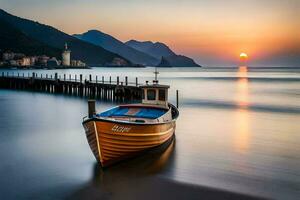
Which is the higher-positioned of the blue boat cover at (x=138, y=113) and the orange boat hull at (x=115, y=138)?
the blue boat cover at (x=138, y=113)

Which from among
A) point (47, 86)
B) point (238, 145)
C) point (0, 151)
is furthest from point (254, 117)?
point (47, 86)

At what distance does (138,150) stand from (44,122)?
54.3 ft

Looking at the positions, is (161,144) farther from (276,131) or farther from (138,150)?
(276,131)

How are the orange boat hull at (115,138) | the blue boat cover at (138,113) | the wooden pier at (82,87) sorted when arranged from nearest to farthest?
1. the orange boat hull at (115,138)
2. the blue boat cover at (138,113)
3. the wooden pier at (82,87)

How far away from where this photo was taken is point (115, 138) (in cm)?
1517

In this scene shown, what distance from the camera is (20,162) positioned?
56.1 feet

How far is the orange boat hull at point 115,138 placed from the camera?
14.8 metres

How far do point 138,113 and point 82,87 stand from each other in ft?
131

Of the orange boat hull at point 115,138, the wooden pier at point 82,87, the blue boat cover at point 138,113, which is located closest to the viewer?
the orange boat hull at point 115,138

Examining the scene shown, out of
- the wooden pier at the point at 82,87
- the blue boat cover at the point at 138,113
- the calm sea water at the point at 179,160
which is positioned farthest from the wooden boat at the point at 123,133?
the wooden pier at the point at 82,87

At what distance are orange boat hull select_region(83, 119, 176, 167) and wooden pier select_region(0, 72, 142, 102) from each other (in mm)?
29532

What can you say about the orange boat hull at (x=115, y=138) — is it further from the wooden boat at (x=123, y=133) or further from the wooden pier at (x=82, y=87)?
the wooden pier at (x=82, y=87)

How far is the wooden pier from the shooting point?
159 feet

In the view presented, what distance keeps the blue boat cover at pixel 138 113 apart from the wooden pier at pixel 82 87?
988 inches
